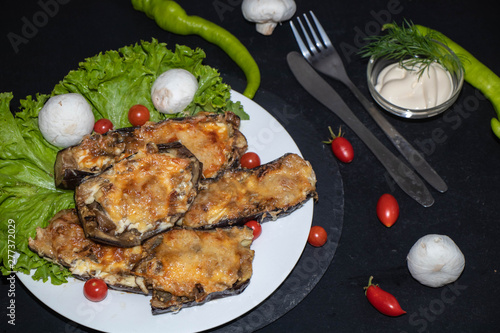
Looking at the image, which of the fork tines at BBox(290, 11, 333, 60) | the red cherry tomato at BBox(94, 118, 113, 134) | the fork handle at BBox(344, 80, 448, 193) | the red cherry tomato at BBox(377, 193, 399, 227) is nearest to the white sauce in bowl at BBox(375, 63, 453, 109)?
the fork handle at BBox(344, 80, 448, 193)

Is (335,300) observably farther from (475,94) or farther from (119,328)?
(475,94)

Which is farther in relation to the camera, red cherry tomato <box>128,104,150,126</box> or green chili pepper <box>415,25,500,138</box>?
green chili pepper <box>415,25,500,138</box>

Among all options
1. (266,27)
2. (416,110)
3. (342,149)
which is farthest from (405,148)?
(266,27)

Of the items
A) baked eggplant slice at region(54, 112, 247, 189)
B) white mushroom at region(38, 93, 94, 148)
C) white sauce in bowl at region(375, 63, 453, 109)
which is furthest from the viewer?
white sauce in bowl at region(375, 63, 453, 109)

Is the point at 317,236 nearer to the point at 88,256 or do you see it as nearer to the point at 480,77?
the point at 88,256

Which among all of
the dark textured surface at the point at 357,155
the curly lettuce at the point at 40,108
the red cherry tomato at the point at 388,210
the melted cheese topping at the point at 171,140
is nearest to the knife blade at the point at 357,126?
the dark textured surface at the point at 357,155

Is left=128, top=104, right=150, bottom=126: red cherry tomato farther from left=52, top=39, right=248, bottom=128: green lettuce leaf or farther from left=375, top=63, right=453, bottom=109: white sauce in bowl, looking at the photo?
left=375, top=63, right=453, bottom=109: white sauce in bowl

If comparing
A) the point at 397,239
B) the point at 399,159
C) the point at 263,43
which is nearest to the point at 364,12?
the point at 263,43
